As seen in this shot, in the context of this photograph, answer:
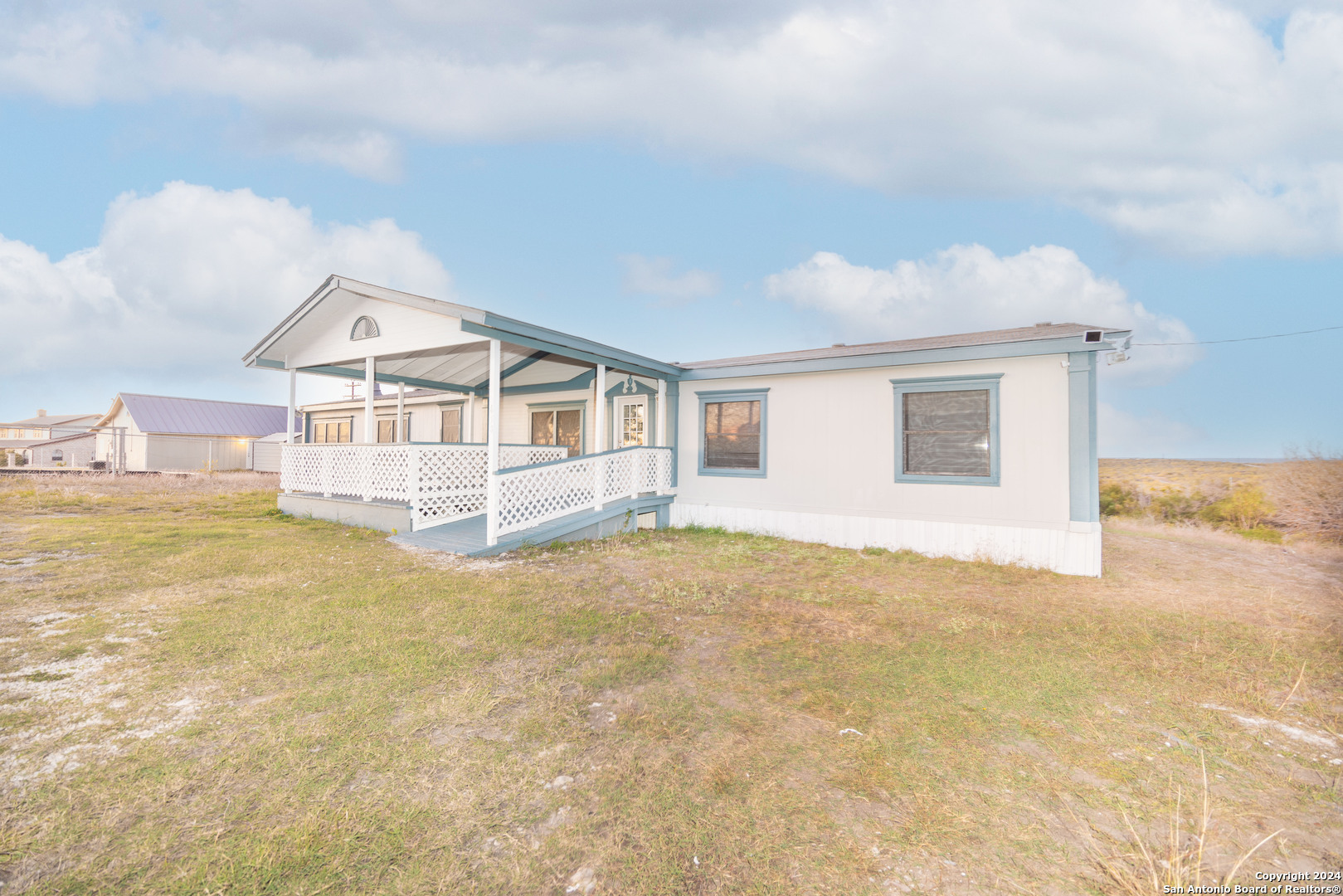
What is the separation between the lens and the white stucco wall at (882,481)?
8.18 m

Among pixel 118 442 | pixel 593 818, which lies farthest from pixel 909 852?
pixel 118 442

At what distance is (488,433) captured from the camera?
11.5 metres

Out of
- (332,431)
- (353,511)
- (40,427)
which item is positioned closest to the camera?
(353,511)

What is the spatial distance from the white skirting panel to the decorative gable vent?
6.94 m

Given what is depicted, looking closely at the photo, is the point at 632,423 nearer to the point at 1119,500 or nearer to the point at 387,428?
the point at 387,428

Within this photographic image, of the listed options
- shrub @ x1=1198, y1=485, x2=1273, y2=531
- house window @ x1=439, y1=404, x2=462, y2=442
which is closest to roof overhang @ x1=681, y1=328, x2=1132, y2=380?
shrub @ x1=1198, y1=485, x2=1273, y2=531

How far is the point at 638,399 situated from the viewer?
41.8ft

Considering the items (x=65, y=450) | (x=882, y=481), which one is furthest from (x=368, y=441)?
(x=65, y=450)

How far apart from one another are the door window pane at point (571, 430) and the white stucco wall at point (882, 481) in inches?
123

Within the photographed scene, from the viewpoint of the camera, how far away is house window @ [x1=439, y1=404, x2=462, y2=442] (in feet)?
53.9

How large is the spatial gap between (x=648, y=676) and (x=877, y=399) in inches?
281

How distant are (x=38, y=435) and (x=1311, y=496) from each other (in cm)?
8610

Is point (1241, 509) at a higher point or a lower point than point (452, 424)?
lower

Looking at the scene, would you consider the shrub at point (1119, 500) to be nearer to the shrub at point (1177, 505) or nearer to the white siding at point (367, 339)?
the shrub at point (1177, 505)
